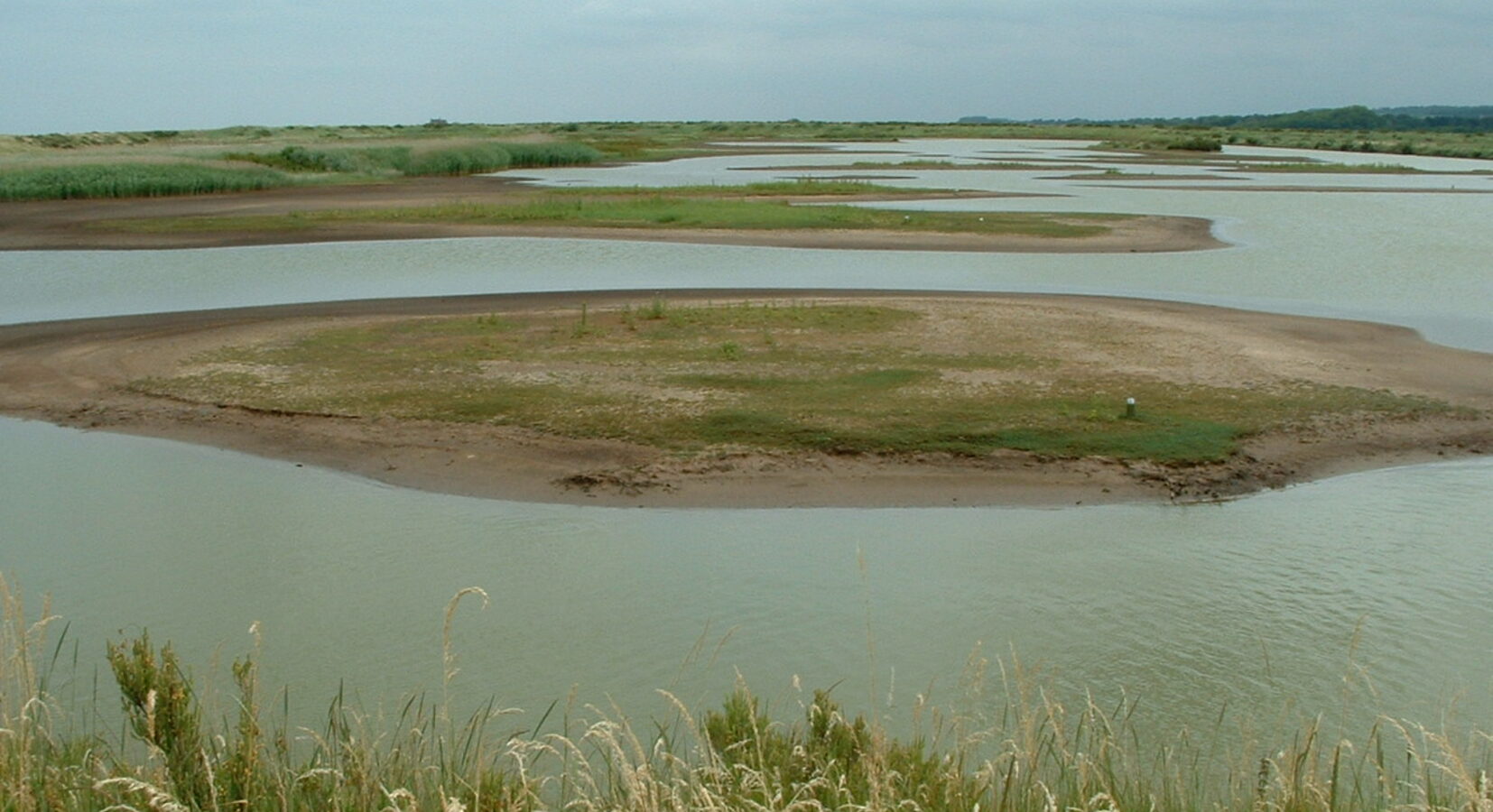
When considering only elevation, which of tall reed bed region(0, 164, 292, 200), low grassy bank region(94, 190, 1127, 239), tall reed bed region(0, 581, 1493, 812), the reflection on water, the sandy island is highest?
tall reed bed region(0, 164, 292, 200)

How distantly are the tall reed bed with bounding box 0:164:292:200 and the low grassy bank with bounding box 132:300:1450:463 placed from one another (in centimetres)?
2937

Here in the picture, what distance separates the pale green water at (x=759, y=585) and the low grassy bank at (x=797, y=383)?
1.66 metres

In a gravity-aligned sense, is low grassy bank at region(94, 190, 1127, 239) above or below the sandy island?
above

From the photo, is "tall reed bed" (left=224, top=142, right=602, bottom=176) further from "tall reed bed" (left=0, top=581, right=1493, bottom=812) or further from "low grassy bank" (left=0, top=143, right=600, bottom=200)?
"tall reed bed" (left=0, top=581, right=1493, bottom=812)

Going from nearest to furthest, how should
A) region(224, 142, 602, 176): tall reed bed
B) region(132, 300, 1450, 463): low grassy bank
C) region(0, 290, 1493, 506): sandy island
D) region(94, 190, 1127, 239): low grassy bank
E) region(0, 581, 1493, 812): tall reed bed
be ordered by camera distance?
region(0, 581, 1493, 812): tall reed bed → region(0, 290, 1493, 506): sandy island → region(132, 300, 1450, 463): low grassy bank → region(94, 190, 1127, 239): low grassy bank → region(224, 142, 602, 176): tall reed bed

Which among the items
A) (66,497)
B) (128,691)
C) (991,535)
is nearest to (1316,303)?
(991,535)

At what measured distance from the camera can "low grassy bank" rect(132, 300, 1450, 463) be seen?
525 inches

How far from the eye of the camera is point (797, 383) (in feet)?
50.1

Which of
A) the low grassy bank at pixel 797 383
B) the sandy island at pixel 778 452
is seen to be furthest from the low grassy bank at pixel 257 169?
the low grassy bank at pixel 797 383

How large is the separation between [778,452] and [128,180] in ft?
128

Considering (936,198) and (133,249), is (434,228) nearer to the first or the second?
(133,249)

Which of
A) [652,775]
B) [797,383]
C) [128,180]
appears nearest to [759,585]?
[652,775]

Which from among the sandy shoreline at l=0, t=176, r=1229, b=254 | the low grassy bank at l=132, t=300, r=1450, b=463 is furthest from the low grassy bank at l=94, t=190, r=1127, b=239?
the low grassy bank at l=132, t=300, r=1450, b=463

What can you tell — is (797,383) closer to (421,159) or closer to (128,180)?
(128,180)
